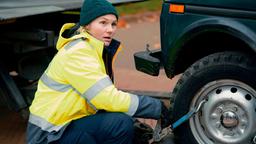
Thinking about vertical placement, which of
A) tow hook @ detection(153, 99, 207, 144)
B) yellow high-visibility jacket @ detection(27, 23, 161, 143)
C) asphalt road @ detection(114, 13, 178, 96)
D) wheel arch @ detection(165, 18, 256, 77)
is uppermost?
wheel arch @ detection(165, 18, 256, 77)

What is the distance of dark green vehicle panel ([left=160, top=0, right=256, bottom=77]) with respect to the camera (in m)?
4.33

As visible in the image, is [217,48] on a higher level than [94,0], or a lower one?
lower

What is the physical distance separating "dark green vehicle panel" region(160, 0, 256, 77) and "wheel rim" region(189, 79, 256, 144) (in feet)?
1.19

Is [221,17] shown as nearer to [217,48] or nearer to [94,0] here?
[217,48]

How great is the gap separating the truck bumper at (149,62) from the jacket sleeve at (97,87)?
61 cm

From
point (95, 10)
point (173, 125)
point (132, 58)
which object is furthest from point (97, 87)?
point (132, 58)

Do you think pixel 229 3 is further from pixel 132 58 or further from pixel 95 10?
pixel 132 58

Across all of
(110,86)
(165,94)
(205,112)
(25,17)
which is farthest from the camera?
(165,94)

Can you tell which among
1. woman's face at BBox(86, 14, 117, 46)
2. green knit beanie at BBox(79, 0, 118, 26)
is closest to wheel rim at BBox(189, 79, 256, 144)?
woman's face at BBox(86, 14, 117, 46)

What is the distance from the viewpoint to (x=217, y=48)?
4770 mm

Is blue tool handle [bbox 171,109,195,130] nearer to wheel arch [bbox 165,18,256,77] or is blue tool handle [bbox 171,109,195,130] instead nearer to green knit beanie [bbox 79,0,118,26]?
wheel arch [bbox 165,18,256,77]

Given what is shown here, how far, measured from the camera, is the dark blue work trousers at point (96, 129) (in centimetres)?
440

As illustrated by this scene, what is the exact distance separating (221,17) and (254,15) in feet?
0.88

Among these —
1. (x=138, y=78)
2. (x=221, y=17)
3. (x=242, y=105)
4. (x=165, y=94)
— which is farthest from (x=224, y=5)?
(x=138, y=78)
